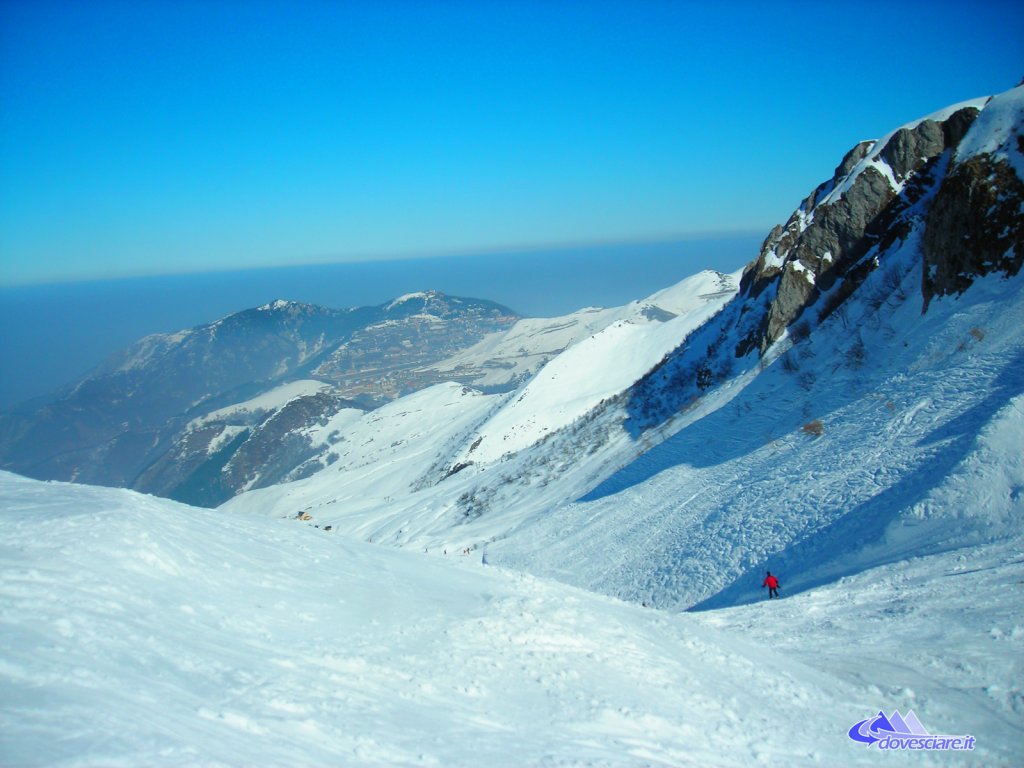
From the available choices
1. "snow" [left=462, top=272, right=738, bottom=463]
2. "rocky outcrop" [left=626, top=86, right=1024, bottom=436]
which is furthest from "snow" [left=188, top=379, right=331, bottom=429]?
"rocky outcrop" [left=626, top=86, right=1024, bottom=436]

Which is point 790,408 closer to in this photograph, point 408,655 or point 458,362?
point 408,655

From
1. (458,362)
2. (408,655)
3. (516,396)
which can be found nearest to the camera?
(408,655)

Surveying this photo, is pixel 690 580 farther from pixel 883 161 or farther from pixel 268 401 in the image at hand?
pixel 268 401

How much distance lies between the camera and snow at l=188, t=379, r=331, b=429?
144 meters

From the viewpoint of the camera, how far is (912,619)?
11.5 metres

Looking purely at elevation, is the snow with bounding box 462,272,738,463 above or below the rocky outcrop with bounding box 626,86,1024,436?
below

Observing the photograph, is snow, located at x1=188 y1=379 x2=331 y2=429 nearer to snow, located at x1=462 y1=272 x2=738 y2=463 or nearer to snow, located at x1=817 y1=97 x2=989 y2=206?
snow, located at x1=462 y1=272 x2=738 y2=463

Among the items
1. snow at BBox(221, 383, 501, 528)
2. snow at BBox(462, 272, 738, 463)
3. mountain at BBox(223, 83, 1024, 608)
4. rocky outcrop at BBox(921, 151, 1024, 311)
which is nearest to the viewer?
mountain at BBox(223, 83, 1024, 608)

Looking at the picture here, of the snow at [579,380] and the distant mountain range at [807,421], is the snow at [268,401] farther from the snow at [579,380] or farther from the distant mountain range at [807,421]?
the distant mountain range at [807,421]

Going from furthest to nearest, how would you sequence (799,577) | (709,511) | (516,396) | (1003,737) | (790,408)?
1. (516,396)
2. (790,408)
3. (709,511)
4. (799,577)
5. (1003,737)

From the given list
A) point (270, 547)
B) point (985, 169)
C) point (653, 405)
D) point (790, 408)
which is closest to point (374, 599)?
point (270, 547)

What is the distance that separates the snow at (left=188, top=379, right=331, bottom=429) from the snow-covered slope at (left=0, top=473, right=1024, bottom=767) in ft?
450

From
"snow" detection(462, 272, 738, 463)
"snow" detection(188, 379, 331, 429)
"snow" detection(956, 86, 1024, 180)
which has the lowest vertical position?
"snow" detection(188, 379, 331, 429)

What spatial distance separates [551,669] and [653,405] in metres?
32.2
